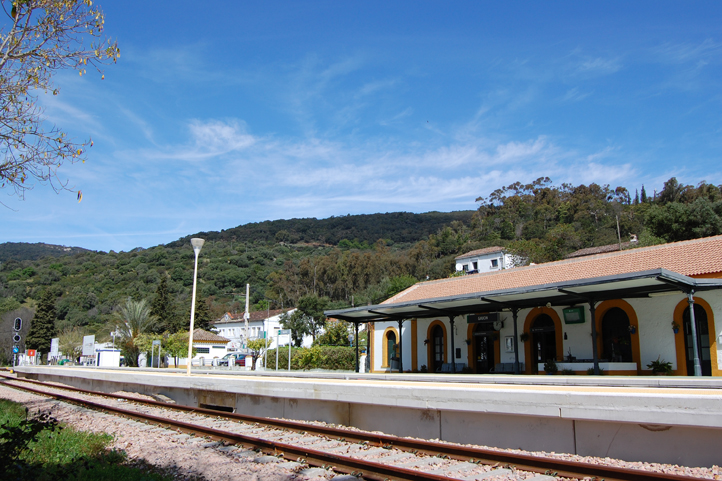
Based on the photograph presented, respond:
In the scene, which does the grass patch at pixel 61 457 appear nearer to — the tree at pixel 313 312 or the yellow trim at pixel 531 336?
the yellow trim at pixel 531 336

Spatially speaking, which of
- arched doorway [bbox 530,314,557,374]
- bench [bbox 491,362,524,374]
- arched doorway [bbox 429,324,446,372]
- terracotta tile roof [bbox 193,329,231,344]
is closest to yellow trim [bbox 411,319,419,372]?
arched doorway [bbox 429,324,446,372]

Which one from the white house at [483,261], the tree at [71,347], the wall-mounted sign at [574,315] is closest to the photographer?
the wall-mounted sign at [574,315]

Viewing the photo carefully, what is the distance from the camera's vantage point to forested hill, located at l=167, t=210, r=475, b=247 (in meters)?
161

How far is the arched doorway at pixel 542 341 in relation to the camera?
22.6 metres

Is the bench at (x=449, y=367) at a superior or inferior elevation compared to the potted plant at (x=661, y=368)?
inferior

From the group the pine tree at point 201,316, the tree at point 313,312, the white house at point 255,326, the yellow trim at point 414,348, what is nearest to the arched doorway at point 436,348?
the yellow trim at point 414,348

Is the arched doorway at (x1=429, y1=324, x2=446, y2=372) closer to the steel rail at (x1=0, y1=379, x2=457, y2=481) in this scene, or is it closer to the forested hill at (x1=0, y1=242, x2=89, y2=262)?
the steel rail at (x1=0, y1=379, x2=457, y2=481)

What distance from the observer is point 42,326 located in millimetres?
64500

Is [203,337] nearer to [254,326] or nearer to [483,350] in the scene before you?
[254,326]

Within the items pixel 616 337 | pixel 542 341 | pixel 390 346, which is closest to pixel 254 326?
pixel 390 346

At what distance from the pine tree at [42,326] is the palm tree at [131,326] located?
21.8 m

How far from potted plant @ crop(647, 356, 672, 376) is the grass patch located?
686 inches

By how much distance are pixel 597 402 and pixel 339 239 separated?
153 meters

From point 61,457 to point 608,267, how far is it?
72.4 feet
